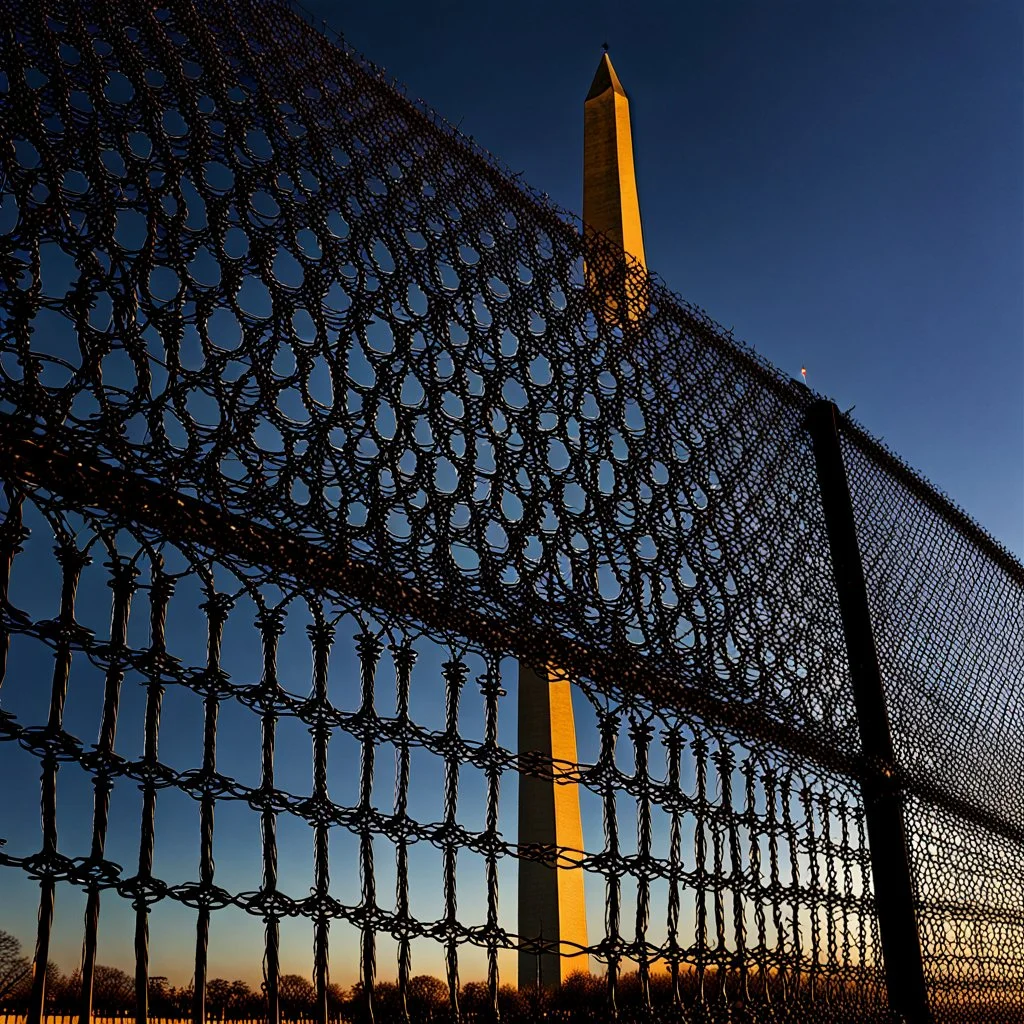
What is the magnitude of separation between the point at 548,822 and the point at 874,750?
12.4 ft

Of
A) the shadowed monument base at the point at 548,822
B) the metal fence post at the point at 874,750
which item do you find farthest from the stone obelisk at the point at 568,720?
the metal fence post at the point at 874,750

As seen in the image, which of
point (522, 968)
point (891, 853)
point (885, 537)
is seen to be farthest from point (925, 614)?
point (522, 968)

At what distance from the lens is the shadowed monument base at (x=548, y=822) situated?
5.69 meters

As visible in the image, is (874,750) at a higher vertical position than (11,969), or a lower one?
higher

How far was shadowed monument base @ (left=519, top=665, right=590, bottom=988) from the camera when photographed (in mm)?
5691

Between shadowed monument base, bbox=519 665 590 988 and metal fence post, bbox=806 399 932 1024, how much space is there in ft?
9.02

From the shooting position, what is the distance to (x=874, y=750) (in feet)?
8.61

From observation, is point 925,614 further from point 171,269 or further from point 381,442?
point 171,269

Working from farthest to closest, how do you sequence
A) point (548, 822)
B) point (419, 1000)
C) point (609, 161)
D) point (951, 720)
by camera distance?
point (609, 161), point (548, 822), point (951, 720), point (419, 1000)

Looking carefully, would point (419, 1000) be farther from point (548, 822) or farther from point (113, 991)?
point (548, 822)

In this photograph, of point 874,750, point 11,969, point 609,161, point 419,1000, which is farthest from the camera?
point 609,161

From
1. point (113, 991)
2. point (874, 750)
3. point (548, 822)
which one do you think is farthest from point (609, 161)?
point (113, 991)

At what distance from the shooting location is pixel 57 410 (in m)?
1.24

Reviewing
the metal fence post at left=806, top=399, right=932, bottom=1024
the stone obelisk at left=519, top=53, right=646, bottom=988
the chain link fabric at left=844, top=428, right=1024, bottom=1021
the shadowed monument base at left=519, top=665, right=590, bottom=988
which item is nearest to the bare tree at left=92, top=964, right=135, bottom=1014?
the metal fence post at left=806, top=399, right=932, bottom=1024
